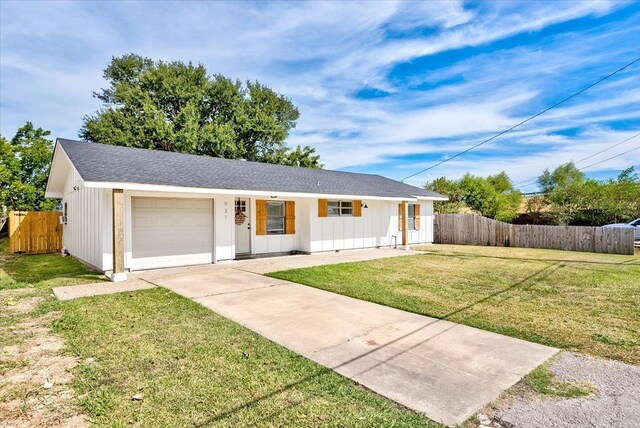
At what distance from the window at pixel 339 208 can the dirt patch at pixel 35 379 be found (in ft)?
33.0

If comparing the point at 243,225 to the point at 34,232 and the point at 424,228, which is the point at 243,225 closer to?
the point at 34,232

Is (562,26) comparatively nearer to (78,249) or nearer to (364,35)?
(364,35)

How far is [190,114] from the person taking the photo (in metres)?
25.1

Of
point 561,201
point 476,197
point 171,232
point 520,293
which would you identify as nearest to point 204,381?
point 520,293

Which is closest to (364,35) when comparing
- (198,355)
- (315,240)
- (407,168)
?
(315,240)

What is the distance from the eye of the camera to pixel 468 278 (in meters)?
8.62

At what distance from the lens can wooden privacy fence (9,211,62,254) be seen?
46.9 ft

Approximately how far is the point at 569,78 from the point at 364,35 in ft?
32.9

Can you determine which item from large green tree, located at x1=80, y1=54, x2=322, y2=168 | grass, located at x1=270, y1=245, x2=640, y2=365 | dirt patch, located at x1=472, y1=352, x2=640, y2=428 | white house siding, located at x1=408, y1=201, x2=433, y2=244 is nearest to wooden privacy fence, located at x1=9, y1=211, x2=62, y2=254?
large green tree, located at x1=80, y1=54, x2=322, y2=168

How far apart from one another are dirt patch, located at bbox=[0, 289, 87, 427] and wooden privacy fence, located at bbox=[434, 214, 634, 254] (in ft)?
58.5

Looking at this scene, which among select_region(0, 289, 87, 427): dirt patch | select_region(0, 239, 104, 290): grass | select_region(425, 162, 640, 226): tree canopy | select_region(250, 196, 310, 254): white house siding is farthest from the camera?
select_region(425, 162, 640, 226): tree canopy

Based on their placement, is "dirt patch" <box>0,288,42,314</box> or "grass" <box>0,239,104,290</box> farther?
"grass" <box>0,239,104,290</box>

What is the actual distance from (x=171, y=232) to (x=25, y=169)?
17068mm

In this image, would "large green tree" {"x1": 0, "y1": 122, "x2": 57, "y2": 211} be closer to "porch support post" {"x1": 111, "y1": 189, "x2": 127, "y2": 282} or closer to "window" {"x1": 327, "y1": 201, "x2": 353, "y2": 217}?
"porch support post" {"x1": 111, "y1": 189, "x2": 127, "y2": 282}
